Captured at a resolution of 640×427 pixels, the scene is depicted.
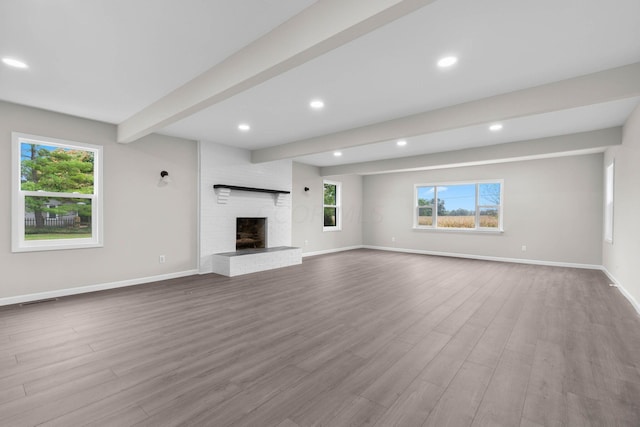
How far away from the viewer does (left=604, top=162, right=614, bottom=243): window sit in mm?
5367

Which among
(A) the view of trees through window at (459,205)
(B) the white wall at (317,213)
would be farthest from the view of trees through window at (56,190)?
(A) the view of trees through window at (459,205)

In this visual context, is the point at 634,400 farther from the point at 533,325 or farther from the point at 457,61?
the point at 457,61

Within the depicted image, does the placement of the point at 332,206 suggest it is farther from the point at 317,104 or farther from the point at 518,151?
the point at 317,104

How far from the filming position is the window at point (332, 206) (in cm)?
902

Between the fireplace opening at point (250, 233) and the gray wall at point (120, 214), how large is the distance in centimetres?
110

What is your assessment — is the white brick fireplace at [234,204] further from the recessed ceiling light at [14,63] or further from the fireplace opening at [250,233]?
the recessed ceiling light at [14,63]

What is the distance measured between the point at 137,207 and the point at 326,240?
5.23 meters

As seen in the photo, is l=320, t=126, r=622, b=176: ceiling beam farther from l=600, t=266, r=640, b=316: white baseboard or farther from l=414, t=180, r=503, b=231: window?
l=600, t=266, r=640, b=316: white baseboard

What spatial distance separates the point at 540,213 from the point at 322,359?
6.86 m

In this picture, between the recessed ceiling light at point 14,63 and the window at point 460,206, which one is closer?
the recessed ceiling light at point 14,63

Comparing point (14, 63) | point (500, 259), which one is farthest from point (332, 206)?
point (14, 63)

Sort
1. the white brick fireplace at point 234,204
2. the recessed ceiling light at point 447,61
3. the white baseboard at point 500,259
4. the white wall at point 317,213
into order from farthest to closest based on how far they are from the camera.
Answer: the white wall at point 317,213
the white baseboard at point 500,259
the white brick fireplace at point 234,204
the recessed ceiling light at point 447,61

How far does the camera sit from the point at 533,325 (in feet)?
10.3

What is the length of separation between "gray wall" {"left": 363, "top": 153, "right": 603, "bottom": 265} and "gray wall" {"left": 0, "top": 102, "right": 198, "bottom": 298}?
251 inches
